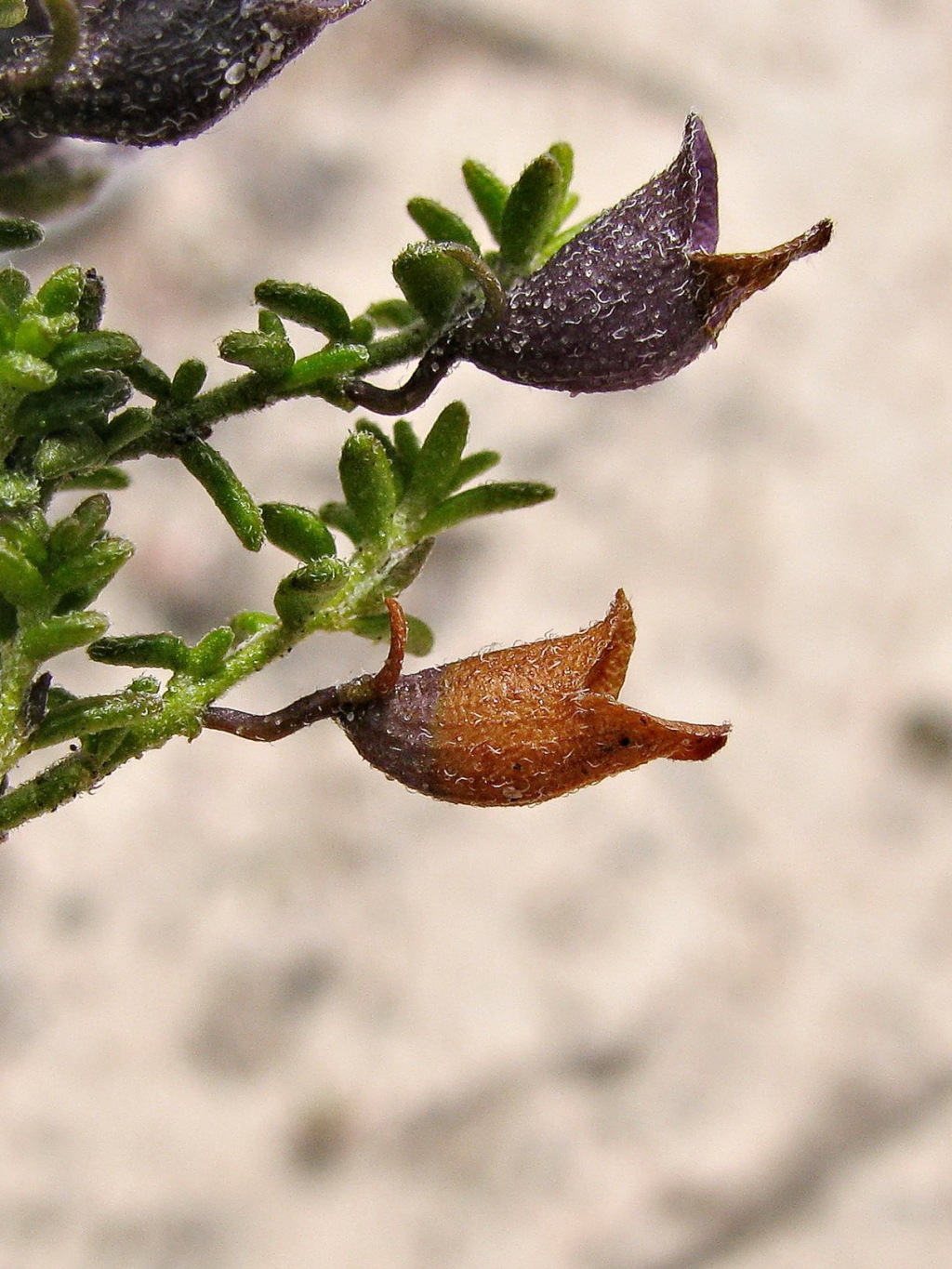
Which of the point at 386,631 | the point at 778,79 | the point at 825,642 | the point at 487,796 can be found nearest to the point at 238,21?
the point at 386,631

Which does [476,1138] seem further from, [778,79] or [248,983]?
[778,79]

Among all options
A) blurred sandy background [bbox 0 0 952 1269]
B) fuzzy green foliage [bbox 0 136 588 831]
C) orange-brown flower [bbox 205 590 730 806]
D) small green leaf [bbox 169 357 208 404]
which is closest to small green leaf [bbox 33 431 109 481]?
fuzzy green foliage [bbox 0 136 588 831]

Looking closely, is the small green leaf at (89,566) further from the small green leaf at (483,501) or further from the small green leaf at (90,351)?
the small green leaf at (483,501)

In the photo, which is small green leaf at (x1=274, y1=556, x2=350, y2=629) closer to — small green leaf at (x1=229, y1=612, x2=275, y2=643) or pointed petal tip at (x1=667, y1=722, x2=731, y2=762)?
small green leaf at (x1=229, y1=612, x2=275, y2=643)

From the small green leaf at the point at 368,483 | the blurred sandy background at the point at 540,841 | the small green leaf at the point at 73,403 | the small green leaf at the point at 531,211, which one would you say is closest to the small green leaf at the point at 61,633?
the small green leaf at the point at 73,403

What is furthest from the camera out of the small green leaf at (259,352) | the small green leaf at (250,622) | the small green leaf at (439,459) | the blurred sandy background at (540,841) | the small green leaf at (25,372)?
the blurred sandy background at (540,841)
